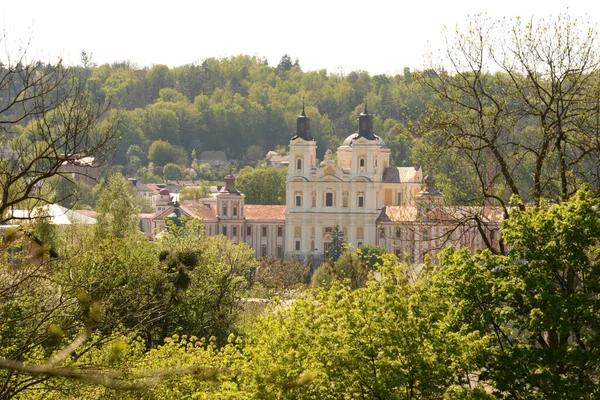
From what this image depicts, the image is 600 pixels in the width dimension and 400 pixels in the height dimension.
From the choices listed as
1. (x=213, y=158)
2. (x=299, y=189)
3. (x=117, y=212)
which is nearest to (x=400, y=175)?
(x=299, y=189)

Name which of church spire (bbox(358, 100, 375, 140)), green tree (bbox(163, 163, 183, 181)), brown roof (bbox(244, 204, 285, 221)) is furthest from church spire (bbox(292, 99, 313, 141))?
green tree (bbox(163, 163, 183, 181))

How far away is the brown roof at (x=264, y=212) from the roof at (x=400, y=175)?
9.77 meters

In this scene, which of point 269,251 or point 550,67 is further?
point 269,251

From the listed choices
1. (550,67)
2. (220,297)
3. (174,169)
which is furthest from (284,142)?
(550,67)

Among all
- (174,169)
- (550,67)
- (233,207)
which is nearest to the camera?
(550,67)

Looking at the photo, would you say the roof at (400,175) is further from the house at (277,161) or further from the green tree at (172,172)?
the green tree at (172,172)

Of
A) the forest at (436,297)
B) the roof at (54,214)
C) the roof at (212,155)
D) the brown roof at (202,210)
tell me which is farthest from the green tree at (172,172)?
the forest at (436,297)

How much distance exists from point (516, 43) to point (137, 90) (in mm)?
184494

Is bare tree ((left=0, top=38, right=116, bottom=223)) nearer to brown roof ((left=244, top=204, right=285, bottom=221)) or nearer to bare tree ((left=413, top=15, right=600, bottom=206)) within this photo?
bare tree ((left=413, top=15, right=600, bottom=206))

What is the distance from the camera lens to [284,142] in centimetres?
17688

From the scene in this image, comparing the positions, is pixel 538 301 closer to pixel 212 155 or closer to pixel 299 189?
pixel 299 189

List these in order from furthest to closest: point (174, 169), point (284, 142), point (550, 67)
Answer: point (284, 142), point (174, 169), point (550, 67)

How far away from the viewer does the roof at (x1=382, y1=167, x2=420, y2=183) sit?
9525 cm

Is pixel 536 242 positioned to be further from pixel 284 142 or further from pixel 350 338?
pixel 284 142
